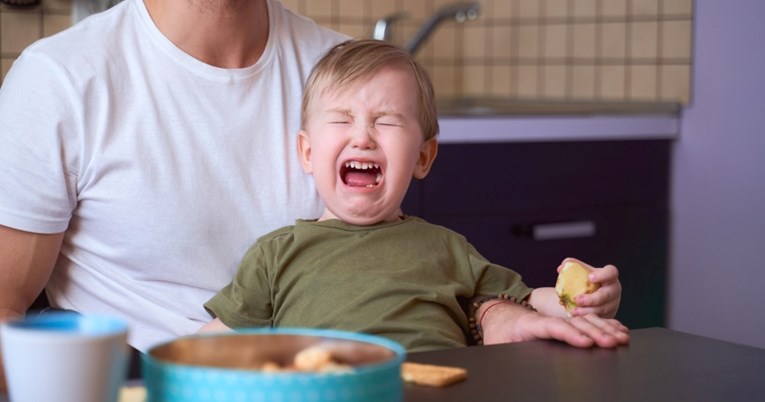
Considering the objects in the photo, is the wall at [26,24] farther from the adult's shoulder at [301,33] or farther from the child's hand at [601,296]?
the child's hand at [601,296]

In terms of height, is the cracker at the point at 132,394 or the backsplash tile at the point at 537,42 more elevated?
the backsplash tile at the point at 537,42

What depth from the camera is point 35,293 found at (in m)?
1.46

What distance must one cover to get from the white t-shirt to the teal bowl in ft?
2.46

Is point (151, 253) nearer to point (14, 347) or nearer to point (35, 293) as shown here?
point (35, 293)

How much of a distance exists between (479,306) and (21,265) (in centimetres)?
59

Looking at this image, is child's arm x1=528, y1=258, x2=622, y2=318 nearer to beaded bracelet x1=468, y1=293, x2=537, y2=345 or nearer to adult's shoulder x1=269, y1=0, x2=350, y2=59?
beaded bracelet x1=468, y1=293, x2=537, y2=345

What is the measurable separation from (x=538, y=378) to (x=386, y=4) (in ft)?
8.14

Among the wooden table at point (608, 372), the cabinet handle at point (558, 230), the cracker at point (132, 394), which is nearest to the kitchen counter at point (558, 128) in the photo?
the cabinet handle at point (558, 230)

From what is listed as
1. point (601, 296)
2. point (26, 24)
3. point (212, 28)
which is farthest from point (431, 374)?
point (26, 24)

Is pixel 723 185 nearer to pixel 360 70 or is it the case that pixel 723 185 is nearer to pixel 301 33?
pixel 301 33

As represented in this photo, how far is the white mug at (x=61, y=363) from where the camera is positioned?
2.13ft

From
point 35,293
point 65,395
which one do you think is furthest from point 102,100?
point 65,395

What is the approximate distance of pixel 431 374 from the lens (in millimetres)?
943

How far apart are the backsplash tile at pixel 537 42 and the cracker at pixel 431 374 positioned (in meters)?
2.07
